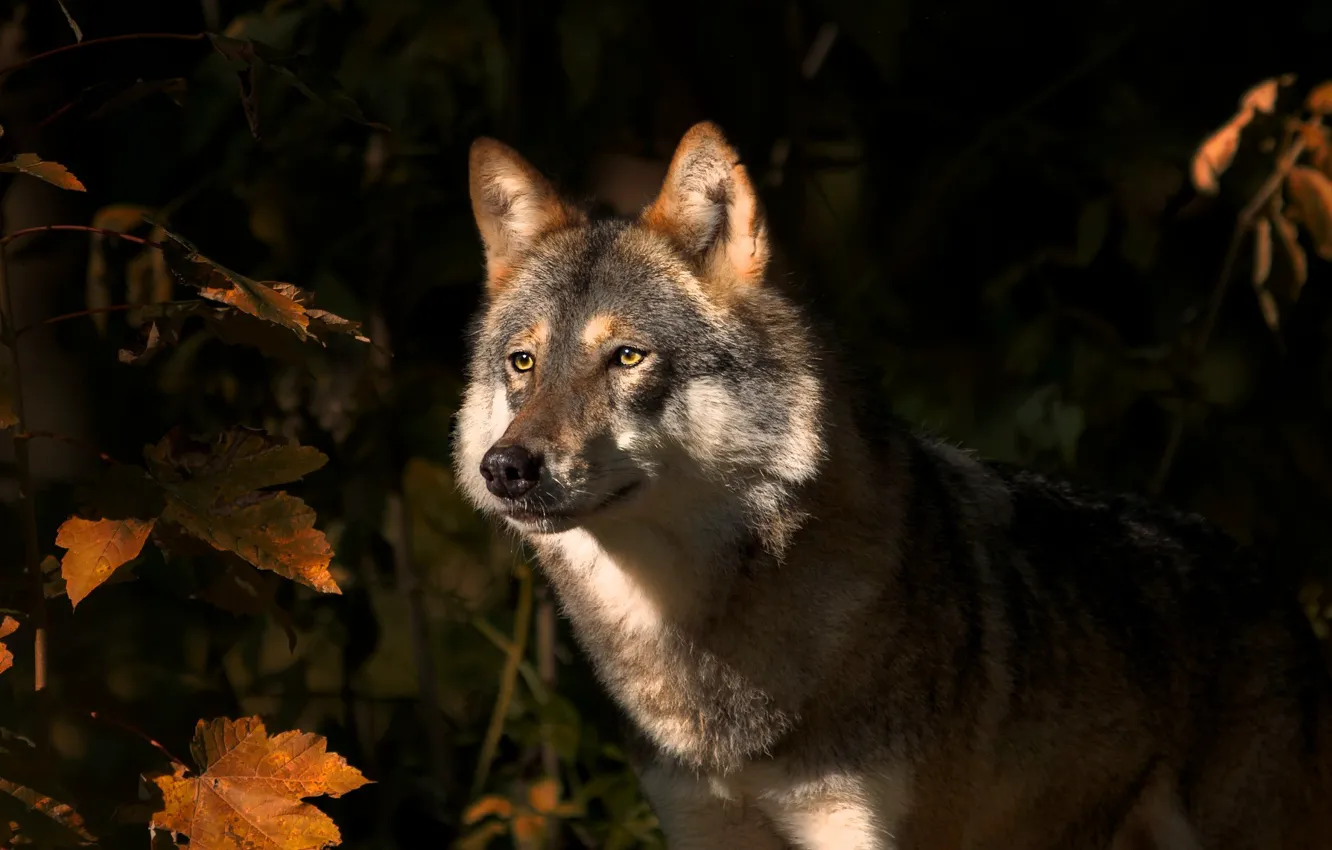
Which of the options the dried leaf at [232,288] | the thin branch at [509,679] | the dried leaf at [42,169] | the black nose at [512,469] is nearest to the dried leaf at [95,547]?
the dried leaf at [232,288]

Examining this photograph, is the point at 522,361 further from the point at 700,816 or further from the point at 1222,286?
the point at 1222,286

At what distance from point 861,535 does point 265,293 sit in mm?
1489

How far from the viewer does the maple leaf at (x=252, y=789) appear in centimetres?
259

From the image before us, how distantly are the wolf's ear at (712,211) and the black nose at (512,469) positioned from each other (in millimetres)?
706

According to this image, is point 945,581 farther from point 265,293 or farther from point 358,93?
point 358,93

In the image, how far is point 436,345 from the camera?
5070 mm

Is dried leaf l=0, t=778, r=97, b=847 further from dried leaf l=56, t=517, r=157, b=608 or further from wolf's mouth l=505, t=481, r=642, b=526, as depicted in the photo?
wolf's mouth l=505, t=481, r=642, b=526

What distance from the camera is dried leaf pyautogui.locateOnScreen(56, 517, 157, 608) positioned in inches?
102

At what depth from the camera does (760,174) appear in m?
4.98

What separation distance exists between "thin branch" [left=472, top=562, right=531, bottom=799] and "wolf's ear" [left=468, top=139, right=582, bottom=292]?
1064 mm

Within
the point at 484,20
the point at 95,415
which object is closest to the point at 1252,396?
the point at 484,20

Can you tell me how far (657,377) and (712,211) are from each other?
0.43m

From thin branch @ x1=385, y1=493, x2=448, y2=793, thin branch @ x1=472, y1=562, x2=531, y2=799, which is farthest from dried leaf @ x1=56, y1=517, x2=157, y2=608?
thin branch @ x1=385, y1=493, x2=448, y2=793

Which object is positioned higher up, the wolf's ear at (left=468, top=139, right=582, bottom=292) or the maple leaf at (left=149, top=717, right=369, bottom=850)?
the wolf's ear at (left=468, top=139, right=582, bottom=292)
